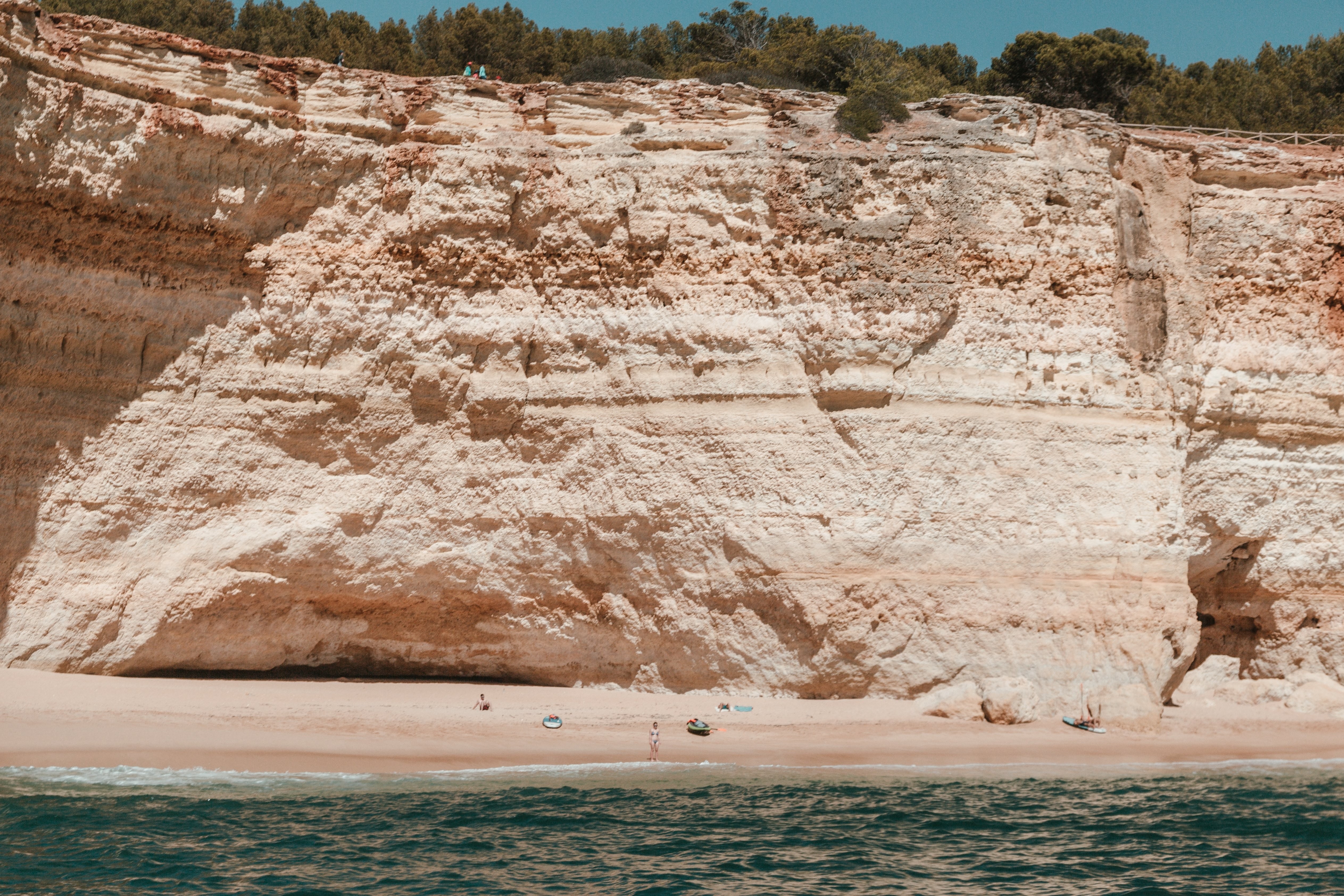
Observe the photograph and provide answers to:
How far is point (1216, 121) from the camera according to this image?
24.8 m

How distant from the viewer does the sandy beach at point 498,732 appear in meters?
12.7

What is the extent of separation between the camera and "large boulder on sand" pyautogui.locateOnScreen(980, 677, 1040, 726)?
14.7m

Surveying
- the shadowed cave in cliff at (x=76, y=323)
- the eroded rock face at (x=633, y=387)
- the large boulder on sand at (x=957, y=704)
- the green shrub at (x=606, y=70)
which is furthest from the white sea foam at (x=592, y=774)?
the green shrub at (x=606, y=70)

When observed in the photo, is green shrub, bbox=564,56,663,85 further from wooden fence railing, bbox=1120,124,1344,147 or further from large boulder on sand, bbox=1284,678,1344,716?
large boulder on sand, bbox=1284,678,1344,716

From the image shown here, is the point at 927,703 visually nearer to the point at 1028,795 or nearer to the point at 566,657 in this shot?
the point at 1028,795

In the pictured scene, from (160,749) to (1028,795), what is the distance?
10.1m

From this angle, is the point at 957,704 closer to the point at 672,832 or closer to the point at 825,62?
the point at 672,832

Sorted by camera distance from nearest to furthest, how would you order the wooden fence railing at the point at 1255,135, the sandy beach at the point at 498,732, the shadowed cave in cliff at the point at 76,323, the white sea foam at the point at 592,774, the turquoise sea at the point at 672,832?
the turquoise sea at the point at 672,832
the white sea foam at the point at 592,774
the sandy beach at the point at 498,732
the shadowed cave in cliff at the point at 76,323
the wooden fence railing at the point at 1255,135

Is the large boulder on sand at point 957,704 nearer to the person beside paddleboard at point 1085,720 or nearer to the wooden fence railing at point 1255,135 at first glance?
the person beside paddleboard at point 1085,720

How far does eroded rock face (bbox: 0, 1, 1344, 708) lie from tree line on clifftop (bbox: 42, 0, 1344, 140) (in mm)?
7523

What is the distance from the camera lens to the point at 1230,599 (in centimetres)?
1752

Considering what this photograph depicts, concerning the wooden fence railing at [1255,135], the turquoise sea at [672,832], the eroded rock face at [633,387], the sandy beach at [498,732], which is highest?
the wooden fence railing at [1255,135]

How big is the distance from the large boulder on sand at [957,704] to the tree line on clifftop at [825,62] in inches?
516

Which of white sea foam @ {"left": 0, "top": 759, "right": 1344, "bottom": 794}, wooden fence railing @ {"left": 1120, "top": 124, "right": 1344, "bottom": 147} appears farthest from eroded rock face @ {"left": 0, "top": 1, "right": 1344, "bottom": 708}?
white sea foam @ {"left": 0, "top": 759, "right": 1344, "bottom": 794}
